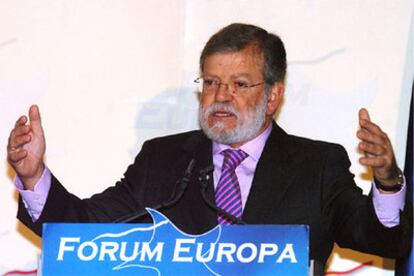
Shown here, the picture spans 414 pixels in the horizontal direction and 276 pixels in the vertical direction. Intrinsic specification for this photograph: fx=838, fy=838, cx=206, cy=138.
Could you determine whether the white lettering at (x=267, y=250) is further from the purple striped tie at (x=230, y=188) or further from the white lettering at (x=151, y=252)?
the purple striped tie at (x=230, y=188)

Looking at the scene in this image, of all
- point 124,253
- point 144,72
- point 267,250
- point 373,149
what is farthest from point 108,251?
point 144,72

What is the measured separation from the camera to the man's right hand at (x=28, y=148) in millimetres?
2758

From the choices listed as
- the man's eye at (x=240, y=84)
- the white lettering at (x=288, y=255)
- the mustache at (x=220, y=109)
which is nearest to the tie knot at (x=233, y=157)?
the mustache at (x=220, y=109)

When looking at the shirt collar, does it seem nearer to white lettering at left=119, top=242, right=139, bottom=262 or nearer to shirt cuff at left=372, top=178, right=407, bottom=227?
shirt cuff at left=372, top=178, right=407, bottom=227

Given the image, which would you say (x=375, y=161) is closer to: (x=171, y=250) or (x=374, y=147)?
(x=374, y=147)

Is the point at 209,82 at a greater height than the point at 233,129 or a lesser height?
greater

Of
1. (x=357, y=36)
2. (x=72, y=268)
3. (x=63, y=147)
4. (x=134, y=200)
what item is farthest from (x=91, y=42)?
(x=72, y=268)

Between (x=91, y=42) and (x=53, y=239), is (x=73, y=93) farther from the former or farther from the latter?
(x=53, y=239)

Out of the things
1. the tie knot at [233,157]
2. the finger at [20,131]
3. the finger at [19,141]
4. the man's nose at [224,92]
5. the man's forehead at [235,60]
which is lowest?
the tie knot at [233,157]

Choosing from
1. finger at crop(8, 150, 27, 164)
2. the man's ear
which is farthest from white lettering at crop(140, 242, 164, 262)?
the man's ear

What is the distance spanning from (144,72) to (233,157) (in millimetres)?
800

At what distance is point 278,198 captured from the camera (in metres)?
3.19

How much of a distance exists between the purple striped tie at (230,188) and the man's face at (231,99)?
0.23ft

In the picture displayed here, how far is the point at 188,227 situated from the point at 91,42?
1.12 metres
